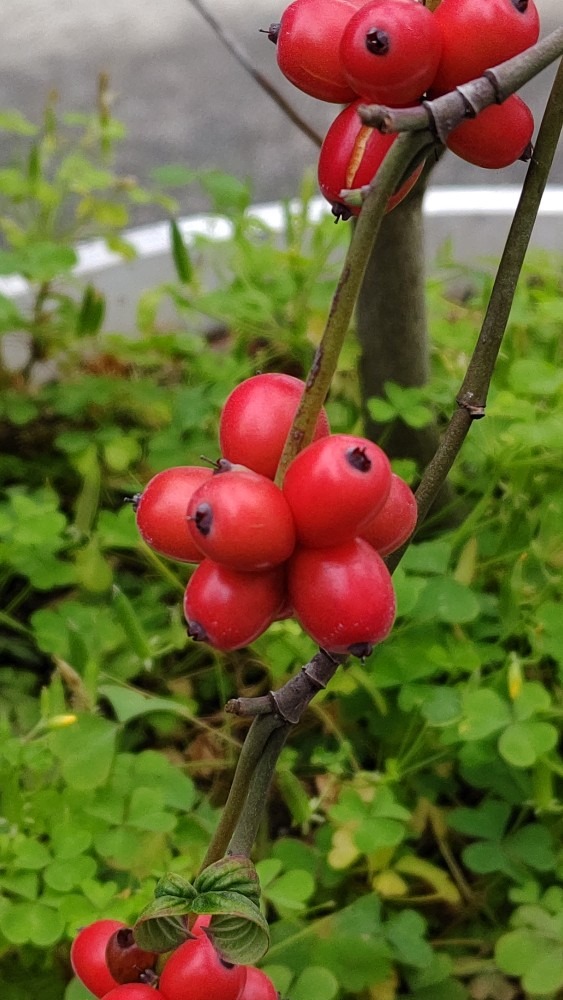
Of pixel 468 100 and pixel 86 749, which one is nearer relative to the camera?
pixel 468 100

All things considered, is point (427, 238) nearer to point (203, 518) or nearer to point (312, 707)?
point (312, 707)

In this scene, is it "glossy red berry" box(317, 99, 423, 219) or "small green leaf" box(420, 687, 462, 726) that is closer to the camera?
"glossy red berry" box(317, 99, 423, 219)

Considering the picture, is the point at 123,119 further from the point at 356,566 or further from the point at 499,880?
the point at 356,566

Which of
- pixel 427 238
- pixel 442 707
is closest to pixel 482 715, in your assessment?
pixel 442 707

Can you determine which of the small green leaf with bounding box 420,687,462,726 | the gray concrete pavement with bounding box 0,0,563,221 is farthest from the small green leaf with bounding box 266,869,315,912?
the gray concrete pavement with bounding box 0,0,563,221

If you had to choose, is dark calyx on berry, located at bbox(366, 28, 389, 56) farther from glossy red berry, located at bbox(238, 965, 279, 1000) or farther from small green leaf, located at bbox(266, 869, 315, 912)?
small green leaf, located at bbox(266, 869, 315, 912)

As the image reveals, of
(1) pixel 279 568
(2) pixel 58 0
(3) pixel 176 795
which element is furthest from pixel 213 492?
(2) pixel 58 0
